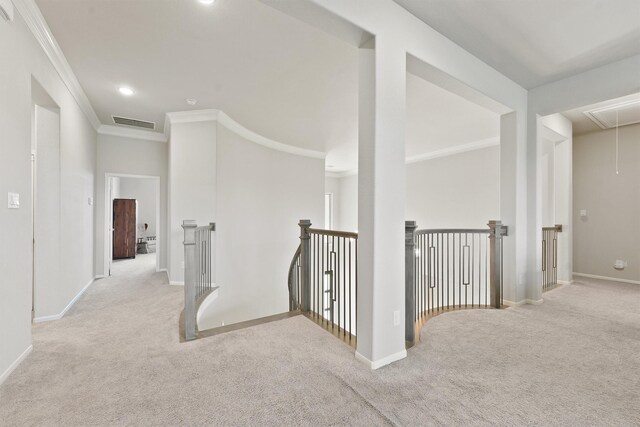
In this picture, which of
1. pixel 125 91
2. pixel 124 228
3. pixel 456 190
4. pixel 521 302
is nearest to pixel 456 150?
pixel 456 190

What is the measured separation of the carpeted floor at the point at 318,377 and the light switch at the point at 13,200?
116 centimetres

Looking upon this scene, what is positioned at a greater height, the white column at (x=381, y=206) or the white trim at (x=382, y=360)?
the white column at (x=381, y=206)

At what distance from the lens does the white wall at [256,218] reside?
15.9ft

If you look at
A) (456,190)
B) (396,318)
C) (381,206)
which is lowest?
(396,318)

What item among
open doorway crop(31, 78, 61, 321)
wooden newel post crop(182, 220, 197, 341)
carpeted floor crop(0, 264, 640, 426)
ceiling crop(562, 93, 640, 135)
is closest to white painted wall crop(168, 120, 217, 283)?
open doorway crop(31, 78, 61, 321)

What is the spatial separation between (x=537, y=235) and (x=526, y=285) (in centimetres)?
65

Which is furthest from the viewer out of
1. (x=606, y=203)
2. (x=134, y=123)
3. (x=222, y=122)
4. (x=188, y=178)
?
(x=606, y=203)

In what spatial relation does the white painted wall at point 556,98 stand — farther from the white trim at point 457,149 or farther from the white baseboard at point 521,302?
the white trim at point 457,149

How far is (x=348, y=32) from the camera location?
204 centimetres

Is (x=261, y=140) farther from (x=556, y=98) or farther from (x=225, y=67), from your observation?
(x=556, y=98)

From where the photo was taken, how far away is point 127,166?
209 inches

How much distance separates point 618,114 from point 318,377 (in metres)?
5.79

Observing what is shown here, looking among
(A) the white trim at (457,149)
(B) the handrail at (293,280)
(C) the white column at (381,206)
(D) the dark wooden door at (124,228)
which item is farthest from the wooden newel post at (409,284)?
(D) the dark wooden door at (124,228)

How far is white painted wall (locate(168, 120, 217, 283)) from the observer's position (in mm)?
4512
